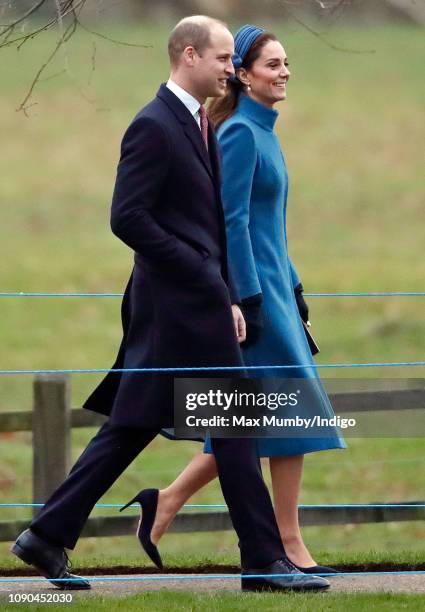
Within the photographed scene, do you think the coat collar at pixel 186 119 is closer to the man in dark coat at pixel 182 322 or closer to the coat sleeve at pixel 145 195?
the man in dark coat at pixel 182 322

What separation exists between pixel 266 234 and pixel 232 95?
0.56 m

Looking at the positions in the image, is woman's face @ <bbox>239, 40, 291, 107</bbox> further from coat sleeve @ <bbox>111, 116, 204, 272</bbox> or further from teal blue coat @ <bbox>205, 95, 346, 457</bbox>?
coat sleeve @ <bbox>111, 116, 204, 272</bbox>

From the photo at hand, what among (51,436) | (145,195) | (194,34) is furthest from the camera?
(51,436)

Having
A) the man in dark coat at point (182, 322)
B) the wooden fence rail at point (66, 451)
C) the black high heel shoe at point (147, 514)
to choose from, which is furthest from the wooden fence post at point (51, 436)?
the man in dark coat at point (182, 322)

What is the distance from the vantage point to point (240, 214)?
21.4 ft

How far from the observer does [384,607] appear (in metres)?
6.20

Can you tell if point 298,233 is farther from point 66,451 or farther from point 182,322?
point 182,322

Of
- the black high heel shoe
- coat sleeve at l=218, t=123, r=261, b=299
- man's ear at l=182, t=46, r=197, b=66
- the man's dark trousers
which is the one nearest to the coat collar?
man's ear at l=182, t=46, r=197, b=66

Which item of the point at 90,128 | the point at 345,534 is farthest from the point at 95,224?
the point at 345,534

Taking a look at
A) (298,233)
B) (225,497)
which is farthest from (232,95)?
(298,233)

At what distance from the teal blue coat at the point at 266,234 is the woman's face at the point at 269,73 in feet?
0.15

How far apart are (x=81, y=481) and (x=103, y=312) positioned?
20.6 m

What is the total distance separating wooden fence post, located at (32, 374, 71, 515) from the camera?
8.12 metres

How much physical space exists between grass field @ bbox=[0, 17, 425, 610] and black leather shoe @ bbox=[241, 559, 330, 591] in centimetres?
19
